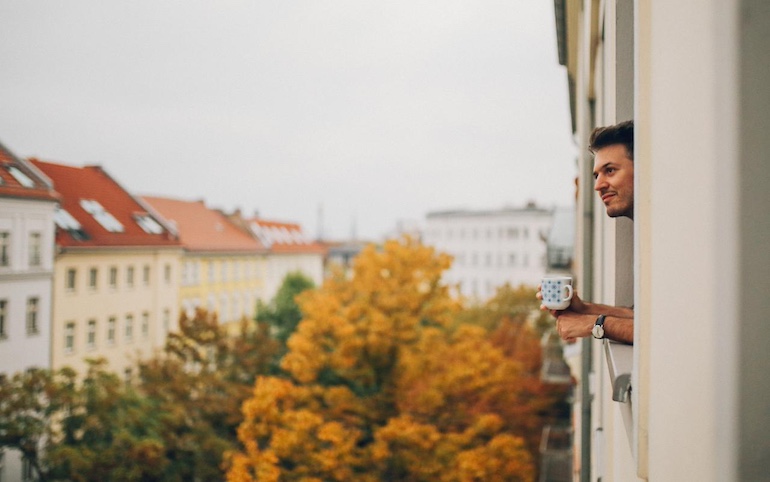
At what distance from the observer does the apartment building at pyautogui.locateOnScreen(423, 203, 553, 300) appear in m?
56.6

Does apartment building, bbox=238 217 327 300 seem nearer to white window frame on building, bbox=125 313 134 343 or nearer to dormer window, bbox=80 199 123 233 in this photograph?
white window frame on building, bbox=125 313 134 343

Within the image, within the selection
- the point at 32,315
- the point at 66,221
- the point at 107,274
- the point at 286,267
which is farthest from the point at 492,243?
the point at 32,315

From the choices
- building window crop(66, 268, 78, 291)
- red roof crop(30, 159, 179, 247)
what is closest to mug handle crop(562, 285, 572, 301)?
red roof crop(30, 159, 179, 247)

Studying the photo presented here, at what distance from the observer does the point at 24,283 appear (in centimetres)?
1700

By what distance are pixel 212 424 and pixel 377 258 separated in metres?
6.98

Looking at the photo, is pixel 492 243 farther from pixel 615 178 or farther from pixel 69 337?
pixel 615 178

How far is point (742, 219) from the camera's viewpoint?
80cm

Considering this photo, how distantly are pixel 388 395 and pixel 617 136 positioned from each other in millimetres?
12830

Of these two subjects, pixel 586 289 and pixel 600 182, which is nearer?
pixel 600 182

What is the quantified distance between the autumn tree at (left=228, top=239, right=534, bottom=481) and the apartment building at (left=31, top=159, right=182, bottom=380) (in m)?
8.63

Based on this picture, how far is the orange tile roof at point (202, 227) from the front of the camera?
35094mm

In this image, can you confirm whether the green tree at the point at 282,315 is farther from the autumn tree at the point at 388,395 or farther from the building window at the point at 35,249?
the autumn tree at the point at 388,395

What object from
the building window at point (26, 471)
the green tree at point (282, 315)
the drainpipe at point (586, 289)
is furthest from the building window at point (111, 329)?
the drainpipe at point (586, 289)

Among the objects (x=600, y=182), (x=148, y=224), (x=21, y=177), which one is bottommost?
(x=600, y=182)
